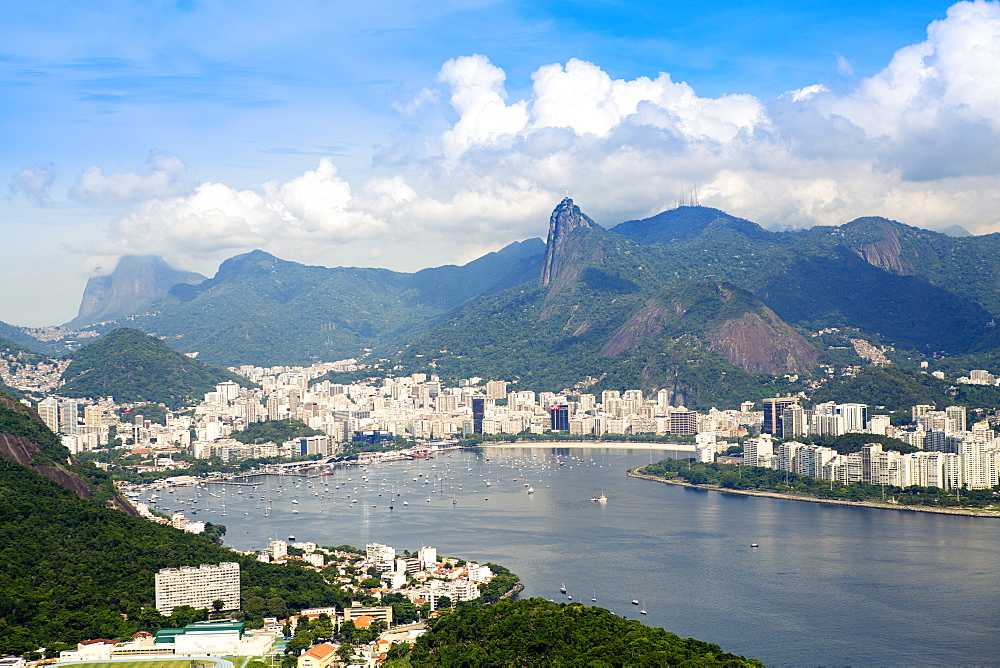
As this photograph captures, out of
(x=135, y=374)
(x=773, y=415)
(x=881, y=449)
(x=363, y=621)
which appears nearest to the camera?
(x=363, y=621)

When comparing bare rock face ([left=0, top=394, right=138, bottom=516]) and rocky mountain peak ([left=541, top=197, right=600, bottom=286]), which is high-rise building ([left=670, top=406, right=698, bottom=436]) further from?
rocky mountain peak ([left=541, top=197, right=600, bottom=286])

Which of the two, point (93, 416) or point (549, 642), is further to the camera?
point (93, 416)

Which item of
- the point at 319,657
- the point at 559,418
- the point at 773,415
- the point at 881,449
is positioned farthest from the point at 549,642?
the point at 559,418

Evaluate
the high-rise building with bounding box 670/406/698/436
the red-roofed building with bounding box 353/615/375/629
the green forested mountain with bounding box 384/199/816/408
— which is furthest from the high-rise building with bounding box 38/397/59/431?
the red-roofed building with bounding box 353/615/375/629

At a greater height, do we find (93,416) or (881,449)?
(93,416)

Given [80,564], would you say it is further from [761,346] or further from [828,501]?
[761,346]

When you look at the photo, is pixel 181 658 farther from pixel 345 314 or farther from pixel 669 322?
pixel 345 314

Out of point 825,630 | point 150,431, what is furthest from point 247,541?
point 150,431
